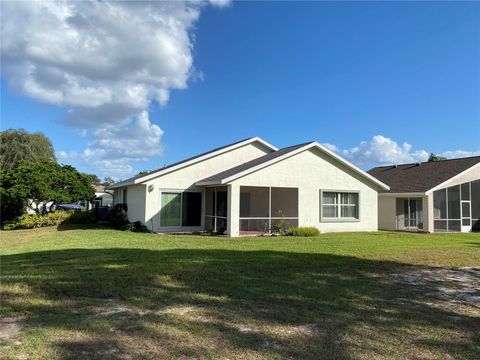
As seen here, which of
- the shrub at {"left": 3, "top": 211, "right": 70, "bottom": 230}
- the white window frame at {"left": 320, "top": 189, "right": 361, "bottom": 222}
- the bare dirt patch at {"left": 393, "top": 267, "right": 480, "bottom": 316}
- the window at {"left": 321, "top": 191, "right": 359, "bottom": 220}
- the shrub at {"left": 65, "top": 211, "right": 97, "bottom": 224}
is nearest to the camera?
the bare dirt patch at {"left": 393, "top": 267, "right": 480, "bottom": 316}

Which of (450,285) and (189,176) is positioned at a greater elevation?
(189,176)

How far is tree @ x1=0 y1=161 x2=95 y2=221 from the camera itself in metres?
23.3

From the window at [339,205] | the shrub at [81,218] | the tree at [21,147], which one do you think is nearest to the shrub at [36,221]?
the shrub at [81,218]

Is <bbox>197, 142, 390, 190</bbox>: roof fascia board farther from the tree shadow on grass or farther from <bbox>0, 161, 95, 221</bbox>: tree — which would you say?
<bbox>0, 161, 95, 221</bbox>: tree

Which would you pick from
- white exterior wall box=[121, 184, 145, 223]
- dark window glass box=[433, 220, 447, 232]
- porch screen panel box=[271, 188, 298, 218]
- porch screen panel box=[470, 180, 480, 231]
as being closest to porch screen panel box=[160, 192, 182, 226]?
white exterior wall box=[121, 184, 145, 223]

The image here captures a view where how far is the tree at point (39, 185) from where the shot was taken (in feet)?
76.6

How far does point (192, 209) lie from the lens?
21359mm

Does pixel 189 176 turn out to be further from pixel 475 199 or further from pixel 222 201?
pixel 475 199

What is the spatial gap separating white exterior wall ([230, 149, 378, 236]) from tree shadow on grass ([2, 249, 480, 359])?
10535 mm

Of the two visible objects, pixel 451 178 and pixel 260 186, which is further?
pixel 451 178

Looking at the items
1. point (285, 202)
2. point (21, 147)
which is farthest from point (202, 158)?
point (21, 147)

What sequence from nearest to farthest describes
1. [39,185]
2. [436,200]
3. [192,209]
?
1. [192,209]
2. [39,185]
3. [436,200]

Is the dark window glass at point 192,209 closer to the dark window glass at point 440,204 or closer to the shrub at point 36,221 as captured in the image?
the shrub at point 36,221

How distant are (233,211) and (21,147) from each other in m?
28.2
